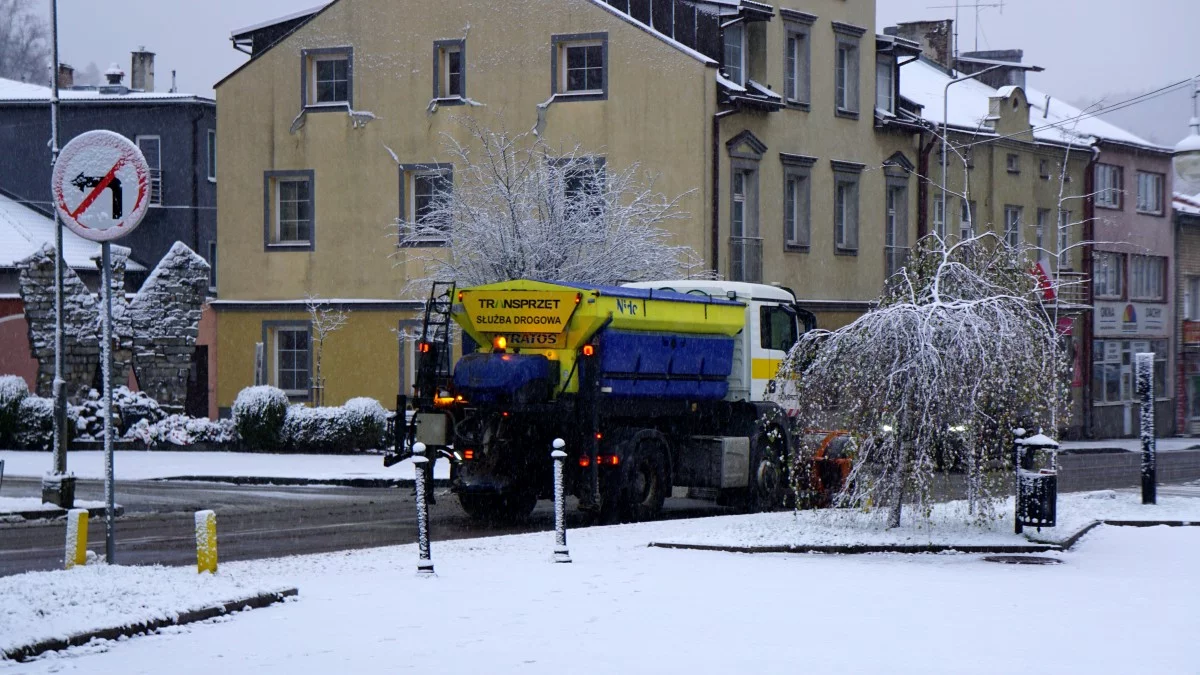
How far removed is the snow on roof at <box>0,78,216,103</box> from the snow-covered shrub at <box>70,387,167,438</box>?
57.9 ft

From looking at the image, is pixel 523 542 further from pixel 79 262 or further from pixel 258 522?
pixel 79 262

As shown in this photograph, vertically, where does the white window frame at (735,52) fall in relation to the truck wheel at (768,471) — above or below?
above

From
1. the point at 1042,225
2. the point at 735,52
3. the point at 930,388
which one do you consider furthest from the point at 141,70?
the point at 930,388

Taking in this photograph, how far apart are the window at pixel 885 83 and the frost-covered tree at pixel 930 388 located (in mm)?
28707

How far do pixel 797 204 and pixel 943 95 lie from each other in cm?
1134

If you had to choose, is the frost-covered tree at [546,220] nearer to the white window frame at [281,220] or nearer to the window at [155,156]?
the white window frame at [281,220]

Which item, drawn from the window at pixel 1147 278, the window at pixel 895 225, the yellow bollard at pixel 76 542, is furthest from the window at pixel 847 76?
the yellow bollard at pixel 76 542

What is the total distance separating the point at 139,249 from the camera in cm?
5228

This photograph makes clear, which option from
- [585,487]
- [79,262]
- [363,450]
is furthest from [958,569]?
[79,262]

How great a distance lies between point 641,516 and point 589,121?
61.9 ft

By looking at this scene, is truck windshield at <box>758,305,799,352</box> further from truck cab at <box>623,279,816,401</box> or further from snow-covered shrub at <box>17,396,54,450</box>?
snow-covered shrub at <box>17,396,54,450</box>

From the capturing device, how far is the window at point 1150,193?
195ft

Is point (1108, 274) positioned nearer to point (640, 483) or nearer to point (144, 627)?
point (640, 483)

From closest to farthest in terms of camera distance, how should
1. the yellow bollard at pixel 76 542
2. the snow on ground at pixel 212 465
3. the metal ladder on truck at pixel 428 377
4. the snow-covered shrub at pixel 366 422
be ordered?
the yellow bollard at pixel 76 542 → the metal ladder on truck at pixel 428 377 → the snow on ground at pixel 212 465 → the snow-covered shrub at pixel 366 422
